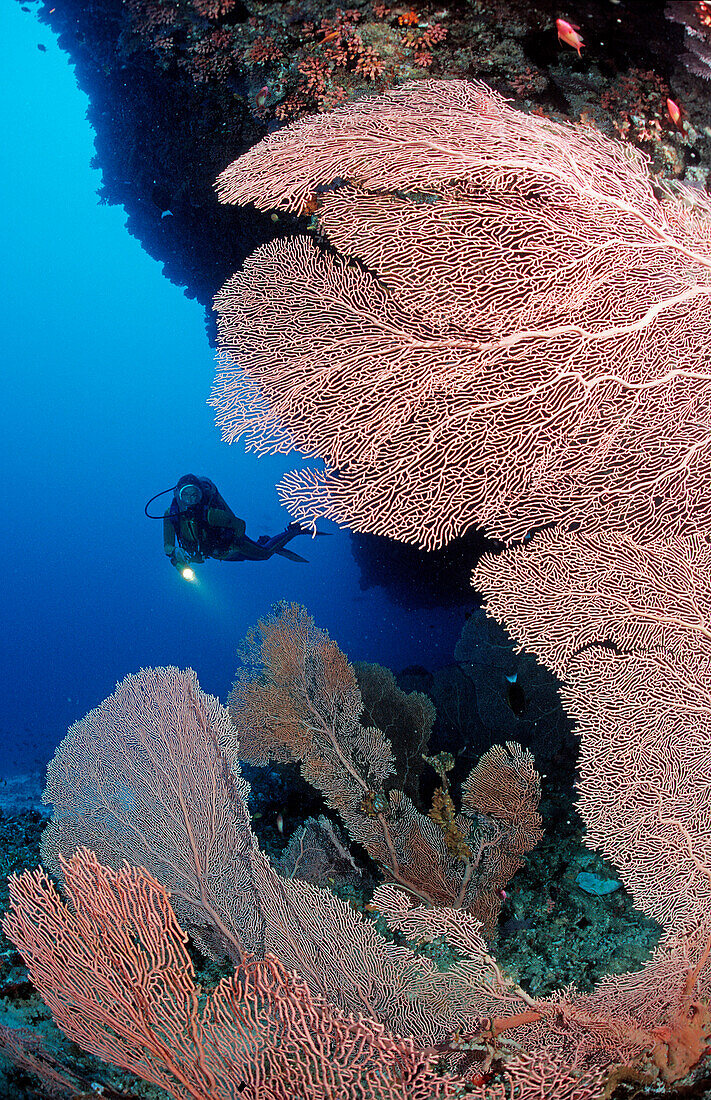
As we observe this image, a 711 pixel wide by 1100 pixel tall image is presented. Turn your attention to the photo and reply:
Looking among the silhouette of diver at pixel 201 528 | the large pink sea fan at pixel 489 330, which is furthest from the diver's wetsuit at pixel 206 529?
the large pink sea fan at pixel 489 330

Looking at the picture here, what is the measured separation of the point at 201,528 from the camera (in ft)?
23.9

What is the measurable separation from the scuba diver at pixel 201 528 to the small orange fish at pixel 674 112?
5495 mm

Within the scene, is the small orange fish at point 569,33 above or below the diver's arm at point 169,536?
above

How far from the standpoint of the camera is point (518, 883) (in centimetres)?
498

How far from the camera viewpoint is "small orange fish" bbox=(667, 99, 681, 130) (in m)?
3.34

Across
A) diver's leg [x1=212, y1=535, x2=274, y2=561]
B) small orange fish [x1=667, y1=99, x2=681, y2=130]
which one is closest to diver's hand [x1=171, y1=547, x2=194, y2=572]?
diver's leg [x1=212, y1=535, x2=274, y2=561]

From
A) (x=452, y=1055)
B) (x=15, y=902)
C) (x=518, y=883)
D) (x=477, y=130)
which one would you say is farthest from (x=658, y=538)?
(x=518, y=883)

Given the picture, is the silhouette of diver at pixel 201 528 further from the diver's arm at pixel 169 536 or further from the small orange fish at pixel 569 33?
the small orange fish at pixel 569 33

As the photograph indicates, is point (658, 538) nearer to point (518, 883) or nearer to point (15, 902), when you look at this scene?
point (15, 902)

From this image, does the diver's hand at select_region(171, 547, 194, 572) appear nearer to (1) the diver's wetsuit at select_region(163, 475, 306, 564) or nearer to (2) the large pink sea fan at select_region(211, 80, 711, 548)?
(1) the diver's wetsuit at select_region(163, 475, 306, 564)

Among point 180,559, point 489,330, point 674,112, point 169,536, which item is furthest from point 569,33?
point 180,559

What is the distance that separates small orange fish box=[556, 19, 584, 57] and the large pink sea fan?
82.3 inches

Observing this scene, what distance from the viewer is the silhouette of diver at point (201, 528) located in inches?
280

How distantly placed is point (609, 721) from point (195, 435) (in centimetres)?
4129
